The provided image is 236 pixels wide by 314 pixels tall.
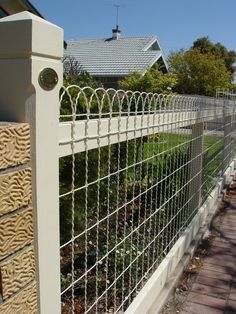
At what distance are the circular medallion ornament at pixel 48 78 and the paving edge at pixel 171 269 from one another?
1.79m

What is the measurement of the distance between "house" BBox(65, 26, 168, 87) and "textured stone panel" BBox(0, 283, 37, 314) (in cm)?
1906

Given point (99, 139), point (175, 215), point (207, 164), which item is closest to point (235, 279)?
point (175, 215)

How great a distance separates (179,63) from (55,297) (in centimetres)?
3476

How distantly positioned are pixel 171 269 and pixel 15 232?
8.61 feet

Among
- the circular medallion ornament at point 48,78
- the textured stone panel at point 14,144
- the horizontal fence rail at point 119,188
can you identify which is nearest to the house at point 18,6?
the horizontal fence rail at point 119,188

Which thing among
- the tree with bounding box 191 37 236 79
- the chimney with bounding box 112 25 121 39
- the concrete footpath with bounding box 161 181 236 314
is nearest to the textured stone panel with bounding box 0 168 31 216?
the concrete footpath with bounding box 161 181 236 314

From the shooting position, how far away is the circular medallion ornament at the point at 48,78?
4.13 ft

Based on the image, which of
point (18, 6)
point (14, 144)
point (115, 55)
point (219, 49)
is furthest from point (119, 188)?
point (219, 49)

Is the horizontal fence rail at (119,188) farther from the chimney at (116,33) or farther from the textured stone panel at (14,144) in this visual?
the chimney at (116,33)

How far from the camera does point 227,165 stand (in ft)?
25.9

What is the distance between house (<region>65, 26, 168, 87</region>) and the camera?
72.7ft

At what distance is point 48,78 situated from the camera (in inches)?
50.6

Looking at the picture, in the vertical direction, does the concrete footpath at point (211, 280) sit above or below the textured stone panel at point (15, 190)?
below

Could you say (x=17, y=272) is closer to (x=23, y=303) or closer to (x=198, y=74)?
(x=23, y=303)
